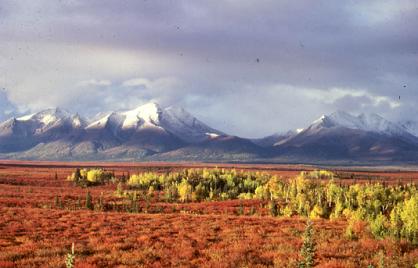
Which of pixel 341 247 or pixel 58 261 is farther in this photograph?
pixel 341 247

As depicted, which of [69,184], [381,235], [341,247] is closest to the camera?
[341,247]

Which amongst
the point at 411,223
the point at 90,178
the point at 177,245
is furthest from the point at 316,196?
the point at 90,178

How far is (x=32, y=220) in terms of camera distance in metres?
43.8

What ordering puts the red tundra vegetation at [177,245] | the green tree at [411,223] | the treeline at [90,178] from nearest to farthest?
the red tundra vegetation at [177,245] < the green tree at [411,223] < the treeline at [90,178]

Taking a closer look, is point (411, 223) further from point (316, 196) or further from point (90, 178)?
point (90, 178)

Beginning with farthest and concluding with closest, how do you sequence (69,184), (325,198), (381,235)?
(69,184), (325,198), (381,235)

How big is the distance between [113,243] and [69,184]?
115 m

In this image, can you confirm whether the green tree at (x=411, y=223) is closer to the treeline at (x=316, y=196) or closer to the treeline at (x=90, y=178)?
the treeline at (x=316, y=196)

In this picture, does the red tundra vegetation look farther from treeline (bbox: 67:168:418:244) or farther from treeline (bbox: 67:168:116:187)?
treeline (bbox: 67:168:116:187)

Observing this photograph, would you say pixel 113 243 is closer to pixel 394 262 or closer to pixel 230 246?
pixel 230 246

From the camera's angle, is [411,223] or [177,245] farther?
[411,223]

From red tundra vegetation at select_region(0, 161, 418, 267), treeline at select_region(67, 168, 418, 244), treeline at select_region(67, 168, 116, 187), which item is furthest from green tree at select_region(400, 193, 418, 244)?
treeline at select_region(67, 168, 116, 187)

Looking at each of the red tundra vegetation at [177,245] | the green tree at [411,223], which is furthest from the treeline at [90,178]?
the green tree at [411,223]

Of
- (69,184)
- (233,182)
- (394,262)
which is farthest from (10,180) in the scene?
(394,262)
